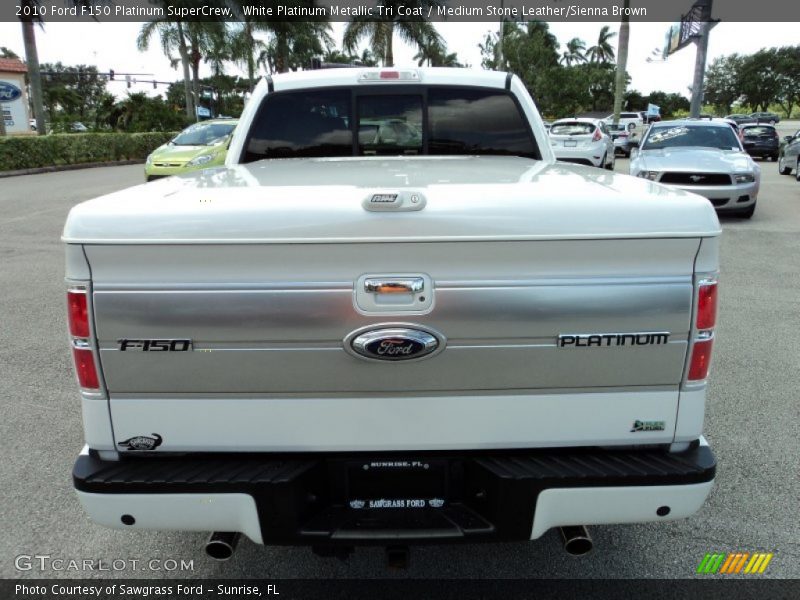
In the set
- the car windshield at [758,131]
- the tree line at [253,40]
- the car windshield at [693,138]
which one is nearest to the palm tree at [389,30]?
the tree line at [253,40]

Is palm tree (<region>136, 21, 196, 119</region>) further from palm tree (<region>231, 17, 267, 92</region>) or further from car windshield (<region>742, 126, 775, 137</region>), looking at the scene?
car windshield (<region>742, 126, 775, 137</region>)

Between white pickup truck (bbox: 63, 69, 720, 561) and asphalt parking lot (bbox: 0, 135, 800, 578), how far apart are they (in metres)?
0.64

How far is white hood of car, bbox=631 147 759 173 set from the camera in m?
11.4

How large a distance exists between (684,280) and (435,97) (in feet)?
7.84

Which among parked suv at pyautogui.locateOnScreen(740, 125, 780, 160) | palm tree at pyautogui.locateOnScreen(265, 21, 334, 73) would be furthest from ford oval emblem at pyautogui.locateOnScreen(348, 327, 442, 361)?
palm tree at pyautogui.locateOnScreen(265, 21, 334, 73)

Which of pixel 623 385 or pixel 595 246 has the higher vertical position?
pixel 595 246

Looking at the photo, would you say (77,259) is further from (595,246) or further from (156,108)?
(156,108)

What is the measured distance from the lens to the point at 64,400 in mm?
4492

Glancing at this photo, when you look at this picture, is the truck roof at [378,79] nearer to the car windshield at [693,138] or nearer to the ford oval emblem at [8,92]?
the car windshield at [693,138]

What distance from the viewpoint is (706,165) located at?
11.4 m

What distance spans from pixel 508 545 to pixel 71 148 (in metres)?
26.0

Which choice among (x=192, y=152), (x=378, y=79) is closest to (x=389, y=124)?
(x=378, y=79)

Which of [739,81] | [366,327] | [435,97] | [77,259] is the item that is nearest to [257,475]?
[366,327]

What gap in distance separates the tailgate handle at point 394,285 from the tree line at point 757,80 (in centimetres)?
9675
